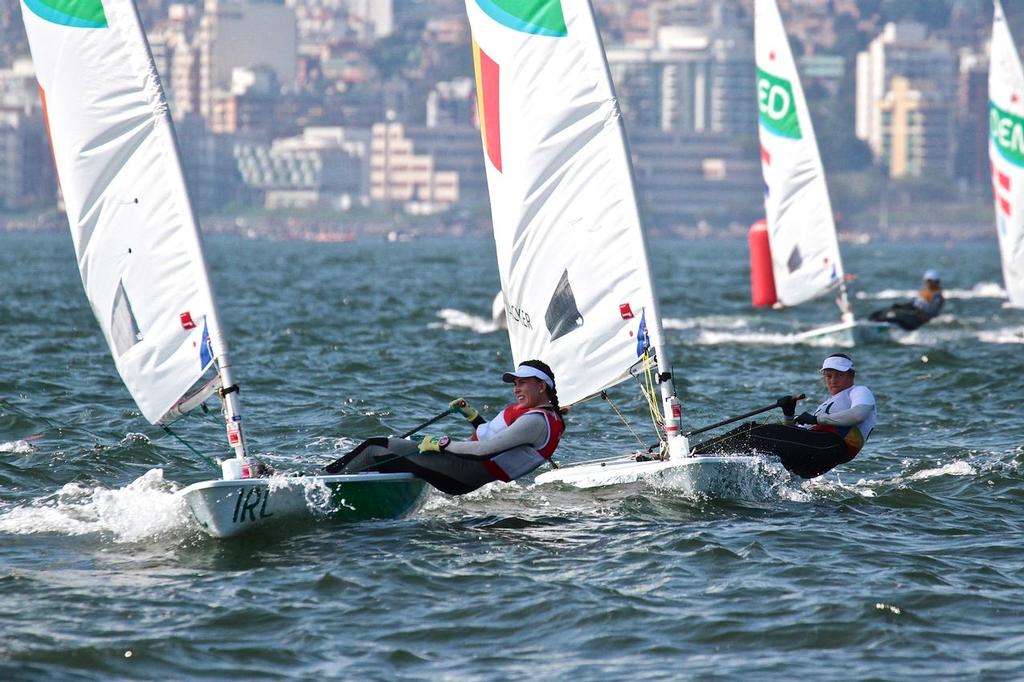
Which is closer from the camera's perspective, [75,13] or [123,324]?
[75,13]

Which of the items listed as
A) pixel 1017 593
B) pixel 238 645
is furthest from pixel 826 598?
pixel 238 645

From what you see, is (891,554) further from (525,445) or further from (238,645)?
(238,645)

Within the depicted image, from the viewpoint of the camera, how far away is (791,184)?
25.9 meters

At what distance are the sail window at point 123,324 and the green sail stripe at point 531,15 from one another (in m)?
3.76

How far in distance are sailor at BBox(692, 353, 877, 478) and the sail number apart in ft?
10.9

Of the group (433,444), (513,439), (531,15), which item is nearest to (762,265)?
(531,15)

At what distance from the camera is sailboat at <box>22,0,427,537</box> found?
10992mm

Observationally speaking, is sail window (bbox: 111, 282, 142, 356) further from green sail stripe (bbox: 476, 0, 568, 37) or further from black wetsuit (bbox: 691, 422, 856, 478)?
black wetsuit (bbox: 691, 422, 856, 478)

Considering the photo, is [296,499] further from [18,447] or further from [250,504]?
[18,447]

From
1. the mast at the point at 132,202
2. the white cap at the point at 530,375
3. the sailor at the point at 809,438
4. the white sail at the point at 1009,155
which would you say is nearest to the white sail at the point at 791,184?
the white sail at the point at 1009,155

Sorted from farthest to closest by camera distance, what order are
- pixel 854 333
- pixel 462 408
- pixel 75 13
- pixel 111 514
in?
1. pixel 854 333
2. pixel 462 408
3. pixel 111 514
4. pixel 75 13

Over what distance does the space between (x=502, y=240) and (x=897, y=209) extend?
19092 cm

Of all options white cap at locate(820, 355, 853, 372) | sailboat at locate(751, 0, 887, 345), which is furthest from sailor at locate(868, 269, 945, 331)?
white cap at locate(820, 355, 853, 372)

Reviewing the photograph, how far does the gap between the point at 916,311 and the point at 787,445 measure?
45.6 ft
